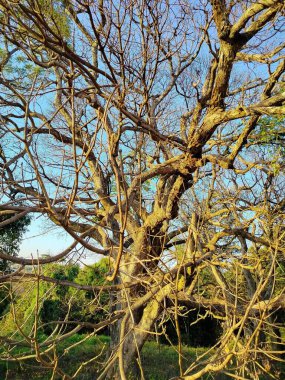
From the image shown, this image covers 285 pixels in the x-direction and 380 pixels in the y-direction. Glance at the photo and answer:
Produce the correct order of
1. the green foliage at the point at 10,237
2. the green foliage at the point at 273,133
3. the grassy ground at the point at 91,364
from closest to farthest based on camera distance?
the green foliage at the point at 273,133 < the grassy ground at the point at 91,364 < the green foliage at the point at 10,237

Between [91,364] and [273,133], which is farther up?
[273,133]

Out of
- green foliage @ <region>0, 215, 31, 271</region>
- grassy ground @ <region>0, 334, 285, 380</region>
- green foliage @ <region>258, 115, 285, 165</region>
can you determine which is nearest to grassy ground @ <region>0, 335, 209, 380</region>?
grassy ground @ <region>0, 334, 285, 380</region>

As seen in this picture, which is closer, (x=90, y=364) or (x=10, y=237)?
(x=90, y=364)

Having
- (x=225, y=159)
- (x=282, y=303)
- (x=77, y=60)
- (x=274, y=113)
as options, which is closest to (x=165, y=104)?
(x=225, y=159)

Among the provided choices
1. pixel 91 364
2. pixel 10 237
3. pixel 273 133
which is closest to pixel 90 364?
pixel 91 364

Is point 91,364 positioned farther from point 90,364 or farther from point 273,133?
point 273,133

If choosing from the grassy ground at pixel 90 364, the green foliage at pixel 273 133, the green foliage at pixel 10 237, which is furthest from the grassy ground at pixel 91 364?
the green foliage at pixel 273 133

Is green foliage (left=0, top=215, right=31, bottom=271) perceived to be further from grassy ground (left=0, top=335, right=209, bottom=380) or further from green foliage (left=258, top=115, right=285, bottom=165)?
green foliage (left=258, top=115, right=285, bottom=165)

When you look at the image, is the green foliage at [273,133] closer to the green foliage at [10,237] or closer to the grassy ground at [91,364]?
the grassy ground at [91,364]

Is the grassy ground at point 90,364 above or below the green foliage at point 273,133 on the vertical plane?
below

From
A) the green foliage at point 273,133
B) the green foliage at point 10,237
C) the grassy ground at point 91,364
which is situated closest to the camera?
the green foliage at point 273,133

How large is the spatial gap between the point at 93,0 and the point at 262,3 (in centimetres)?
195

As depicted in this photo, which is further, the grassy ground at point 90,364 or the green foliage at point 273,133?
the grassy ground at point 90,364

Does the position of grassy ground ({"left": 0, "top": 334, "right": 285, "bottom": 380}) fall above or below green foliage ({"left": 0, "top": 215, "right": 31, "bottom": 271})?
below
